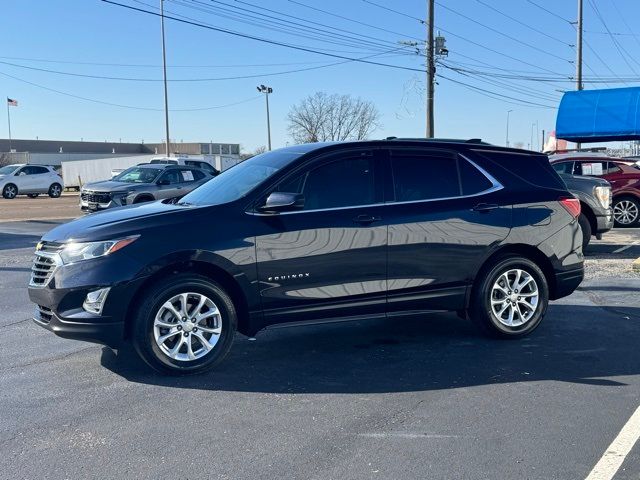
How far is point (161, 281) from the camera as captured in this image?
5270 millimetres

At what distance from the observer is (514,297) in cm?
648

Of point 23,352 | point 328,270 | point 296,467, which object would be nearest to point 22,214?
point 23,352

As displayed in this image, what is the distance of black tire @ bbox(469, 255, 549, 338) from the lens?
6.33 m

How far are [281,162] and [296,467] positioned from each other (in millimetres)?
2875

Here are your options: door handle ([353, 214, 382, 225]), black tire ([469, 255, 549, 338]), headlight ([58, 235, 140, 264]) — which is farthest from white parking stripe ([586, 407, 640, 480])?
headlight ([58, 235, 140, 264])

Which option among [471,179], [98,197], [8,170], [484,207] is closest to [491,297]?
[484,207]

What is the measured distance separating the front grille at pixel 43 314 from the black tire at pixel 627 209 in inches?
581

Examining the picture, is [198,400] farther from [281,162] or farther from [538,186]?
[538,186]

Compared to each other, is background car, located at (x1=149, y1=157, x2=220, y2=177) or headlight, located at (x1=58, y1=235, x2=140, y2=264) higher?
background car, located at (x1=149, y1=157, x2=220, y2=177)

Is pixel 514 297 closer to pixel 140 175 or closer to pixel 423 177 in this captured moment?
pixel 423 177

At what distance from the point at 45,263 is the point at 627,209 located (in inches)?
588

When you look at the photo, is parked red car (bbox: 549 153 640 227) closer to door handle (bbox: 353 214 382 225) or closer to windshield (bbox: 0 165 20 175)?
door handle (bbox: 353 214 382 225)

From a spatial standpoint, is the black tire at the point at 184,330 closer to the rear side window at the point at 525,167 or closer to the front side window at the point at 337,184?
the front side window at the point at 337,184

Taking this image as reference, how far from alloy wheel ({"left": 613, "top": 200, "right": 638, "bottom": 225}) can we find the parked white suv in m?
27.6
